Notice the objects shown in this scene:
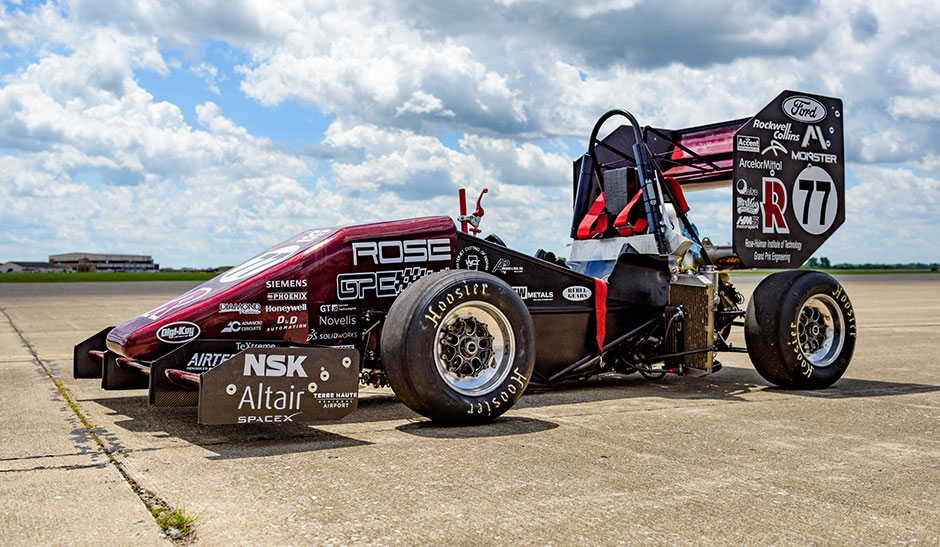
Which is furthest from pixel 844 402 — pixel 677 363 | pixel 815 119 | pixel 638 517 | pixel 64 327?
pixel 64 327

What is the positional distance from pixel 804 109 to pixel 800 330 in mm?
2146

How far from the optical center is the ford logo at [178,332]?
5.59 meters

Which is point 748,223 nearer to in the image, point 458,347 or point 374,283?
point 458,347

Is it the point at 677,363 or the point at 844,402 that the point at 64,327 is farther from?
the point at 844,402

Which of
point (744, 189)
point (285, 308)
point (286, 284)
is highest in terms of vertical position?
point (744, 189)

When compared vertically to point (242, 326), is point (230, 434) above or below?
below

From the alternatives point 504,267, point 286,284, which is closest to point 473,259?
point 504,267

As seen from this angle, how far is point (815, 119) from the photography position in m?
8.17

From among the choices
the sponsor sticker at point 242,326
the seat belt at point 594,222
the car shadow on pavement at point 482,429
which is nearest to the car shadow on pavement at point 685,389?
the car shadow on pavement at point 482,429

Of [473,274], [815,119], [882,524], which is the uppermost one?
[815,119]

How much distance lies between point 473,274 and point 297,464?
1.91m

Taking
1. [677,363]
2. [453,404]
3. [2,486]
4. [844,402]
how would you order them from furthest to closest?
[677,363] < [844,402] < [453,404] < [2,486]

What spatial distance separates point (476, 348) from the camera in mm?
5809

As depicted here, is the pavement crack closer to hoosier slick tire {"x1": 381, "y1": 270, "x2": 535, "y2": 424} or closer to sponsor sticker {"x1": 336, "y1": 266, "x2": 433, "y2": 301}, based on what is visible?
hoosier slick tire {"x1": 381, "y1": 270, "x2": 535, "y2": 424}
